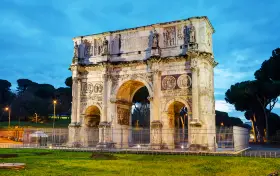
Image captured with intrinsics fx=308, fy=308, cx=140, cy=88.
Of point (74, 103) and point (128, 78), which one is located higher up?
point (128, 78)

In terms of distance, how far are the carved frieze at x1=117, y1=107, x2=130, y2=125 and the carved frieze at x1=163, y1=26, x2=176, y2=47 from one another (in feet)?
22.7

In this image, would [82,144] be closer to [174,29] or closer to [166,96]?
[166,96]

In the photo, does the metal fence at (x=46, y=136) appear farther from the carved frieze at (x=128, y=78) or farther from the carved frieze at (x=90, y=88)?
the carved frieze at (x=128, y=78)

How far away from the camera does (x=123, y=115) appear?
27.3 m

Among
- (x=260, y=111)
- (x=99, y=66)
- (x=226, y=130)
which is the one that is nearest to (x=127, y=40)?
(x=99, y=66)

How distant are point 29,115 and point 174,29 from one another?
42761mm

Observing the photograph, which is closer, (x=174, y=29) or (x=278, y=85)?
(x=174, y=29)

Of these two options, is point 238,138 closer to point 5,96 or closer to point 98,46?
point 98,46

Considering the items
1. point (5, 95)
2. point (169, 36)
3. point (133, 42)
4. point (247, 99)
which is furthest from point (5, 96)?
point (169, 36)

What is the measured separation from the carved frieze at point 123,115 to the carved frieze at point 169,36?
22.7 ft

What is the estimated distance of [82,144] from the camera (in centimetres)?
2670

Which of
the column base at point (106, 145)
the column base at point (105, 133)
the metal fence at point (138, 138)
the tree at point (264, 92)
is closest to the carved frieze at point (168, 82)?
the metal fence at point (138, 138)

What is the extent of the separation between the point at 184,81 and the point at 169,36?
4.06m

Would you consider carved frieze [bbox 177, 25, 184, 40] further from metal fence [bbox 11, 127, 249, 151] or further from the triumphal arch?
metal fence [bbox 11, 127, 249, 151]
